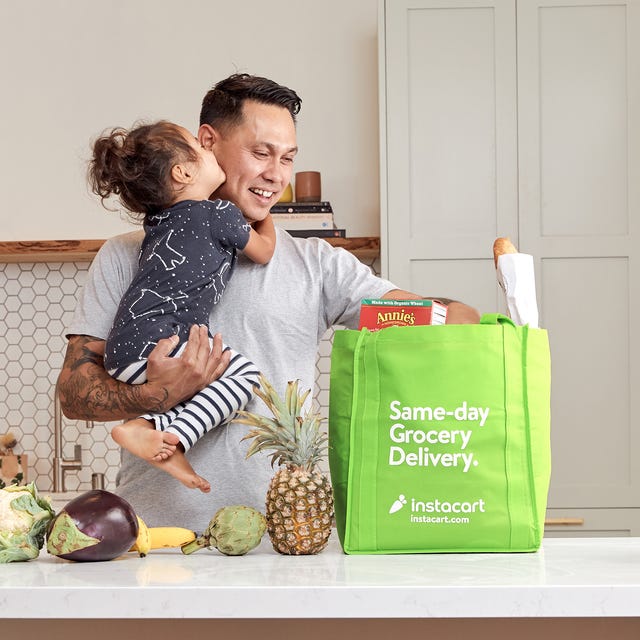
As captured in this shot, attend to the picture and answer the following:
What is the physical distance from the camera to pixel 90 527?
108cm

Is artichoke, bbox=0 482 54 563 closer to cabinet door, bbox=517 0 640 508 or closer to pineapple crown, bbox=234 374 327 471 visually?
pineapple crown, bbox=234 374 327 471

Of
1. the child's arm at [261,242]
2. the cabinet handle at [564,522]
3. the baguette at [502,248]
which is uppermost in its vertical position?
the child's arm at [261,242]

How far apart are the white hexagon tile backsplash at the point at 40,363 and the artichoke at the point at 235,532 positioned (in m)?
2.12

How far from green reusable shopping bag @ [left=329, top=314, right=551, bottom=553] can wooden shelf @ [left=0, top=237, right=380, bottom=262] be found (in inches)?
76.5

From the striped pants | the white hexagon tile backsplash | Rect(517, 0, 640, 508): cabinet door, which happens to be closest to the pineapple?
the striped pants

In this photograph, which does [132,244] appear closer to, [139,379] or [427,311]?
[139,379]

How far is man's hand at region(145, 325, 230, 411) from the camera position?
60.1 inches

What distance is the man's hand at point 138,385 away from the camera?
5.02 ft

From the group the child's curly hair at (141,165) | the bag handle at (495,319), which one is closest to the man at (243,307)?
the child's curly hair at (141,165)

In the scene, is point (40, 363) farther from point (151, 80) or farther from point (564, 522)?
Answer: point (564, 522)

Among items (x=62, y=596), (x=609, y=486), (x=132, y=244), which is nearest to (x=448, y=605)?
(x=62, y=596)

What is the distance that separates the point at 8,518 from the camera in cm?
110

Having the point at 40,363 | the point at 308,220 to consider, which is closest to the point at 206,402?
the point at 308,220

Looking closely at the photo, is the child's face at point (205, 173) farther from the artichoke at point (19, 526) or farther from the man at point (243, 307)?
the artichoke at point (19, 526)
